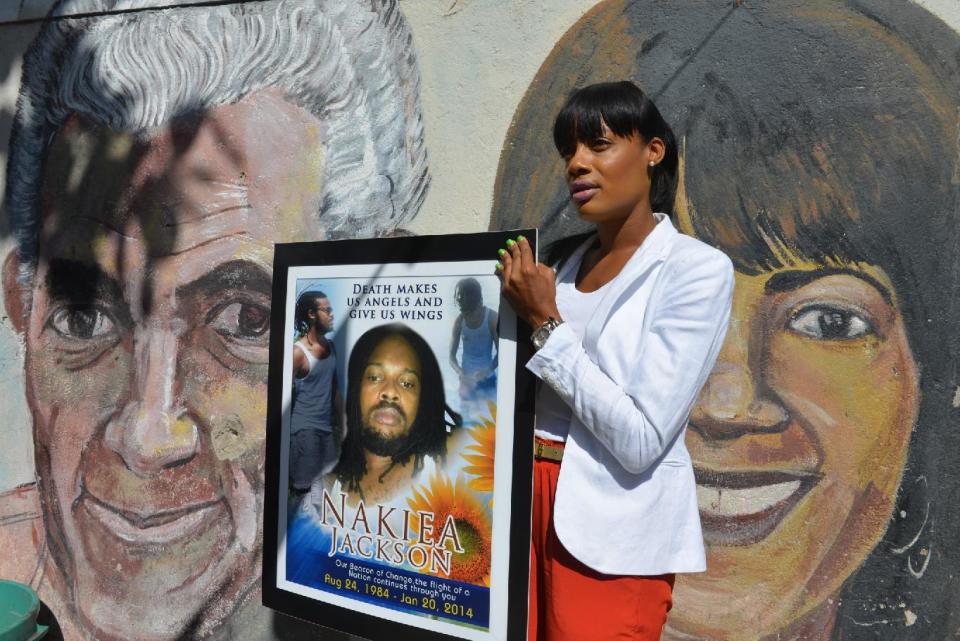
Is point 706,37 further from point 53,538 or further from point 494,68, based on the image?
point 53,538

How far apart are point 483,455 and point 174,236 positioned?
211 cm

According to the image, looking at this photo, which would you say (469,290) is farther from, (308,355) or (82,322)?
(82,322)

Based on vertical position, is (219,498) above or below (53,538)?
above

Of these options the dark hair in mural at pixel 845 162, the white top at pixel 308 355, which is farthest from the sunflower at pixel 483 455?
the dark hair in mural at pixel 845 162

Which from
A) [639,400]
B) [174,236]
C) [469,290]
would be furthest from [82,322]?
[639,400]

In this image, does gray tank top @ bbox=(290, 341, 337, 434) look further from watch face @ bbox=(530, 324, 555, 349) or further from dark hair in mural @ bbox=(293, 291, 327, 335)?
watch face @ bbox=(530, 324, 555, 349)

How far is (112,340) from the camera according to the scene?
351cm

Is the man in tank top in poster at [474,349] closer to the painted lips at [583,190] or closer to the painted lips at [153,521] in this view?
the painted lips at [583,190]

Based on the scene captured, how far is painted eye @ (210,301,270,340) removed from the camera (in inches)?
130

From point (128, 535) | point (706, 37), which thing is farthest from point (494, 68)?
point (128, 535)

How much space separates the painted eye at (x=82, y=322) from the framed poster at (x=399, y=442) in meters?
1.63

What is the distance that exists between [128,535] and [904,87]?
3276mm

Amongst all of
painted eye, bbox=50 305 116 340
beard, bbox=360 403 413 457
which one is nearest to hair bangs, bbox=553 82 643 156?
beard, bbox=360 403 413 457

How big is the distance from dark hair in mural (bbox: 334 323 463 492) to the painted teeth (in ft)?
3.26
